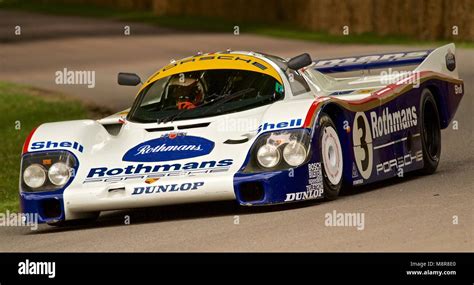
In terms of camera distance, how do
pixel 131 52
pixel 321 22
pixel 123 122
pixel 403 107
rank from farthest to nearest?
pixel 321 22
pixel 131 52
pixel 403 107
pixel 123 122

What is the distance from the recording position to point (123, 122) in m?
11.3

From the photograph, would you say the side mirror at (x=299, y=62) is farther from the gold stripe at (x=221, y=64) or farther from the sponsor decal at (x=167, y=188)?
the sponsor decal at (x=167, y=188)

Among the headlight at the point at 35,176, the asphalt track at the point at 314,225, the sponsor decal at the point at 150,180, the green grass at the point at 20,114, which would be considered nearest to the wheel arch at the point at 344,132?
the asphalt track at the point at 314,225

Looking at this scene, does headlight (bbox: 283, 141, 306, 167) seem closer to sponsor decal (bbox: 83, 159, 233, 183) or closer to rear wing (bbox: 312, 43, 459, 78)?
sponsor decal (bbox: 83, 159, 233, 183)

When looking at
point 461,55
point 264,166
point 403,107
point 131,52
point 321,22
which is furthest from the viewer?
point 321,22

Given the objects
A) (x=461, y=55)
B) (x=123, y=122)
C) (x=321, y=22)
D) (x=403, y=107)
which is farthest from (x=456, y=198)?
(x=321, y=22)

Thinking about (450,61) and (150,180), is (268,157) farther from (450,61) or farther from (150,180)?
(450,61)

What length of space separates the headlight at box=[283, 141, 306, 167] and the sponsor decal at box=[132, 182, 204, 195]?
67 cm

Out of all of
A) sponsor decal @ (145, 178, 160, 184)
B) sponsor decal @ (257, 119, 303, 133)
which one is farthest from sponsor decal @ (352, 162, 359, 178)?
sponsor decal @ (145, 178, 160, 184)

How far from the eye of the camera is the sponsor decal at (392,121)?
37.9 ft

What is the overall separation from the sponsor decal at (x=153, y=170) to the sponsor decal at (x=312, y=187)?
53 cm

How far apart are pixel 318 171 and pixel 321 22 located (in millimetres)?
20008

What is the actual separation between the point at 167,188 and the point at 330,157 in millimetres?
1329
